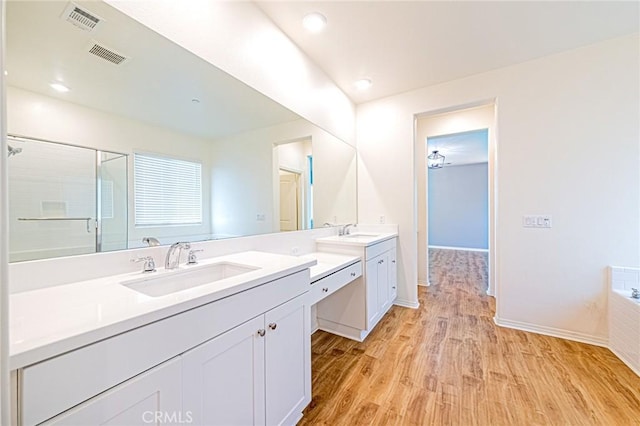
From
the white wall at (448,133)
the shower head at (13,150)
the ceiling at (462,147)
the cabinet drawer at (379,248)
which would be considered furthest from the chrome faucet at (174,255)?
the ceiling at (462,147)

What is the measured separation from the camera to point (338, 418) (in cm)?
144

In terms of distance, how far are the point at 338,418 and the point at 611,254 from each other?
2663 mm

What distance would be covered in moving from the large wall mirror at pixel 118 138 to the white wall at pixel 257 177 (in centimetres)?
1

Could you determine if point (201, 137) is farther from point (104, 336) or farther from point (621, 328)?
point (621, 328)

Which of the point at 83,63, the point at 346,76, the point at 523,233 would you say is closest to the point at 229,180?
the point at 83,63

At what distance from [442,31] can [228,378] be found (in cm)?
276

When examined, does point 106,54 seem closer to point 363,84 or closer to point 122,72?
point 122,72

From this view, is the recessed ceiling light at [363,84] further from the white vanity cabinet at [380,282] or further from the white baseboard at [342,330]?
the white baseboard at [342,330]

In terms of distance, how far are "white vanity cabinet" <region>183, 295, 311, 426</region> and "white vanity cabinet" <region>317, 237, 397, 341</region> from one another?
98 cm

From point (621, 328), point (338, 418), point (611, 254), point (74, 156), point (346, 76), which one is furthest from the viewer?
point (346, 76)

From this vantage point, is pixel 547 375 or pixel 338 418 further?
pixel 547 375

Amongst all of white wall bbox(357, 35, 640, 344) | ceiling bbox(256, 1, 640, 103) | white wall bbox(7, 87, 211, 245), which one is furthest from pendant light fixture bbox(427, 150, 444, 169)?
white wall bbox(7, 87, 211, 245)

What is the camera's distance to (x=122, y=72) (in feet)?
4.00

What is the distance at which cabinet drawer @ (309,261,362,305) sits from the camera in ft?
5.54
